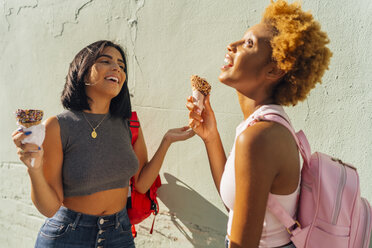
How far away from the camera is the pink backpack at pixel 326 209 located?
1.35 meters

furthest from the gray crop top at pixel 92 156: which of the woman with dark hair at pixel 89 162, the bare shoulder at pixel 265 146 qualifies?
the bare shoulder at pixel 265 146

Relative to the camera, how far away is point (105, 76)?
6.77 ft

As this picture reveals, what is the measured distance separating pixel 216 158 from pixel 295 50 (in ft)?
2.77

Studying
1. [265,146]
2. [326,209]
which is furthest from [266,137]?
[326,209]

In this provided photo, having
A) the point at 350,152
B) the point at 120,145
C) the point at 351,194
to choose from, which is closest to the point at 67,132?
the point at 120,145

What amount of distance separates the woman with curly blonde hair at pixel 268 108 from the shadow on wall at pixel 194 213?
918 millimetres

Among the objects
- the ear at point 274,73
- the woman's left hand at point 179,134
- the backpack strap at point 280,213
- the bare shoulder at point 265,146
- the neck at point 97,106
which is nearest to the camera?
the bare shoulder at point 265,146

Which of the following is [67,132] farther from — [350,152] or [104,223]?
[350,152]

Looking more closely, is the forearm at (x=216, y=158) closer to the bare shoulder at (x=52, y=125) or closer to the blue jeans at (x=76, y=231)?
the blue jeans at (x=76, y=231)

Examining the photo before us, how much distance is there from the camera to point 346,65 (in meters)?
1.88

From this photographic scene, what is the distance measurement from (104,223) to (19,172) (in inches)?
79.4

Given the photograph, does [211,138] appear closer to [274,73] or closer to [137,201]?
[274,73]

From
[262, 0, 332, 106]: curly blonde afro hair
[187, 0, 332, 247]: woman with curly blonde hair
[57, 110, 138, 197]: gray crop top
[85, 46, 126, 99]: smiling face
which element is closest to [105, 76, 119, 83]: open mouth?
[85, 46, 126, 99]: smiling face

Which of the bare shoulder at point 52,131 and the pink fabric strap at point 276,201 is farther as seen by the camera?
the bare shoulder at point 52,131
